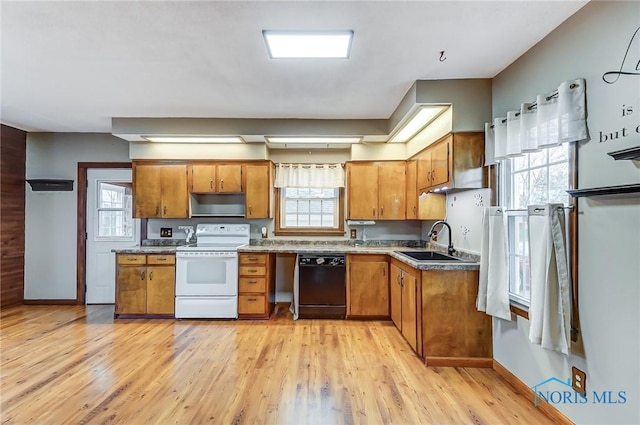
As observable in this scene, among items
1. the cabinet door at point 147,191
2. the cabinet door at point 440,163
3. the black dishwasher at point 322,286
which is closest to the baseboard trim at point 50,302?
the cabinet door at point 147,191

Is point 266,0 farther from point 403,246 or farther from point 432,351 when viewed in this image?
point 403,246

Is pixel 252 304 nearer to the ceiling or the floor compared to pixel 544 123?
nearer to the floor

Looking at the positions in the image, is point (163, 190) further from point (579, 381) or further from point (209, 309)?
point (579, 381)

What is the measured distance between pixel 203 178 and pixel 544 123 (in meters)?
3.83

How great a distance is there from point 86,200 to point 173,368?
340cm

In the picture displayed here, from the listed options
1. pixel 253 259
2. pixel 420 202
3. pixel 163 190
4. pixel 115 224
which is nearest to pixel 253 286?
pixel 253 259

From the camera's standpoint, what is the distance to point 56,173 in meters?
4.68

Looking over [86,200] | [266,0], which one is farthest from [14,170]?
[266,0]

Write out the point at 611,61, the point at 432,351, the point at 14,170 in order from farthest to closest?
1. the point at 14,170
2. the point at 432,351
3. the point at 611,61

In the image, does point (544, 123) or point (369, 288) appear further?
point (369, 288)

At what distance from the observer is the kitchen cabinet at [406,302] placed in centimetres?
285

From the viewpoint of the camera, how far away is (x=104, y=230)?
4.72m

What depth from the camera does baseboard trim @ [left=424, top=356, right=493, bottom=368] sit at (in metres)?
2.71
